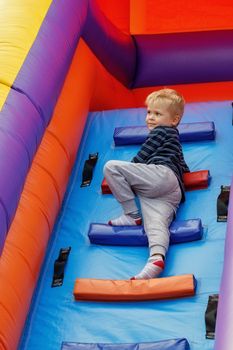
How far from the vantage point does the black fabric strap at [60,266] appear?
246 cm

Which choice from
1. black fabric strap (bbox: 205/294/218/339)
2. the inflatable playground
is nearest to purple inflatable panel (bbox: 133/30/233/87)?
the inflatable playground

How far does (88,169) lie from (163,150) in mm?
378

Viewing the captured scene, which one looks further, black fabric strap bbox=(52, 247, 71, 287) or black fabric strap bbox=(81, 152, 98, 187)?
black fabric strap bbox=(81, 152, 98, 187)

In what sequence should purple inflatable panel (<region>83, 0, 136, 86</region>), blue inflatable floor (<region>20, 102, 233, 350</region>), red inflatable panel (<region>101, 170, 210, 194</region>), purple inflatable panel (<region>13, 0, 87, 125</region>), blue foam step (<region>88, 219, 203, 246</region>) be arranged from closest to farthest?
blue inflatable floor (<region>20, 102, 233, 350</region>) → blue foam step (<region>88, 219, 203, 246</region>) → purple inflatable panel (<region>13, 0, 87, 125</region>) → red inflatable panel (<region>101, 170, 210, 194</region>) → purple inflatable panel (<region>83, 0, 136, 86</region>)

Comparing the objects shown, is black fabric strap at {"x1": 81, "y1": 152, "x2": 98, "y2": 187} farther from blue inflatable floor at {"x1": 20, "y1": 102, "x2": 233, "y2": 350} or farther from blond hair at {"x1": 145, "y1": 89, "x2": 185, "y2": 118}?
blond hair at {"x1": 145, "y1": 89, "x2": 185, "y2": 118}

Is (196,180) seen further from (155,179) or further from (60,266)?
(60,266)

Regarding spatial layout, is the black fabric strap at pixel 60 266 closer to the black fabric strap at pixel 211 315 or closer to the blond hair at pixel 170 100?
the black fabric strap at pixel 211 315

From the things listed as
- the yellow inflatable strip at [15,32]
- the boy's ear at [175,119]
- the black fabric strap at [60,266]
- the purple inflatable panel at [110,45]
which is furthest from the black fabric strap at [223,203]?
the purple inflatable panel at [110,45]

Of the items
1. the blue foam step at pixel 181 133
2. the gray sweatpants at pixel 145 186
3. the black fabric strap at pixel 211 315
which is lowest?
the black fabric strap at pixel 211 315

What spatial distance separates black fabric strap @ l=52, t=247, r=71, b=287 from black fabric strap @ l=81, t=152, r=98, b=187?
402 mm

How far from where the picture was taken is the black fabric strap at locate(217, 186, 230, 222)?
8.49 feet

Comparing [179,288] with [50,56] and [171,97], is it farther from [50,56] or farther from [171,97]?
[50,56]

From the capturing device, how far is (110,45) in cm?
343

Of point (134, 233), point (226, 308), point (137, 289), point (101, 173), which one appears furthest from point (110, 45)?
point (226, 308)
